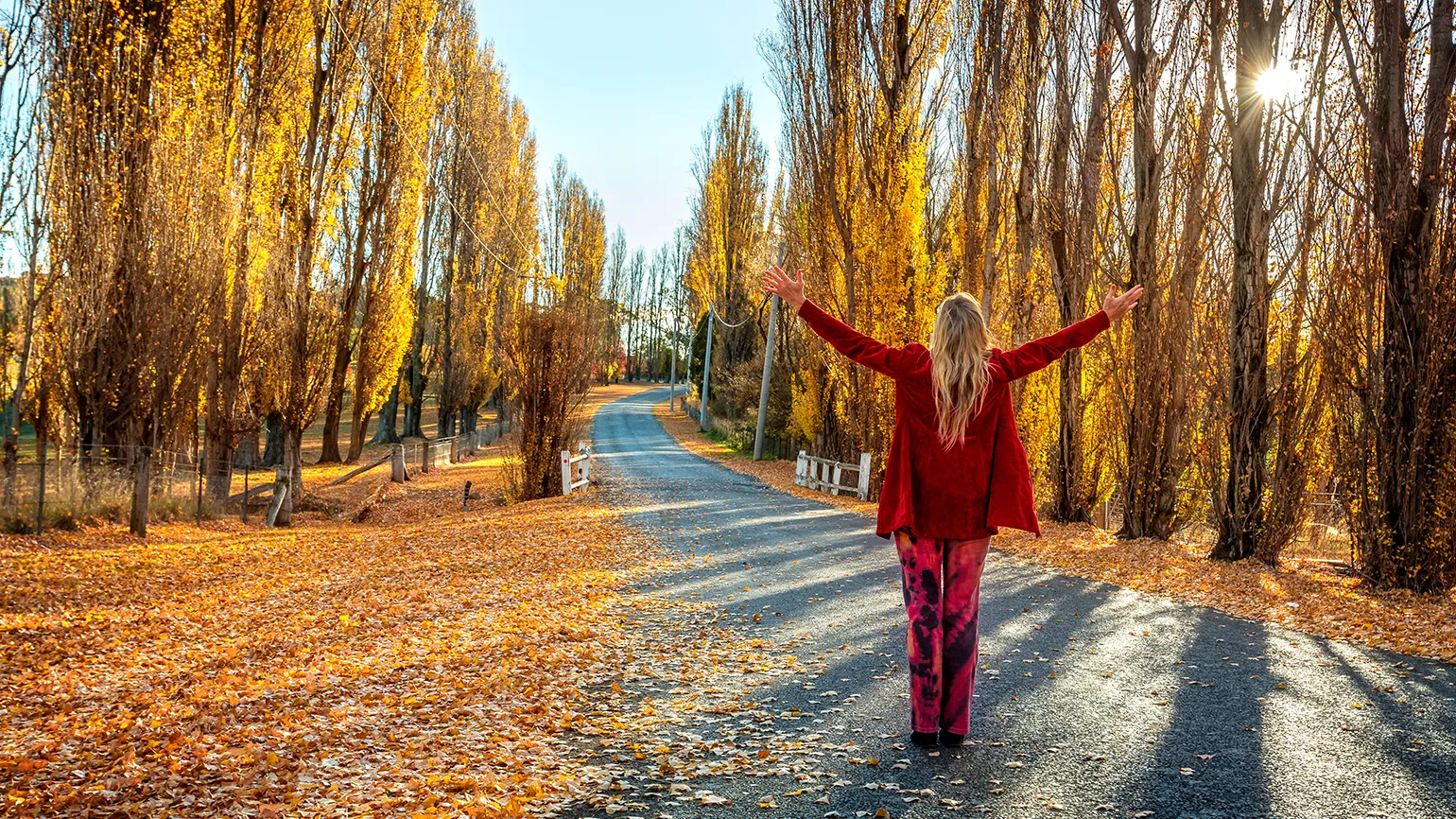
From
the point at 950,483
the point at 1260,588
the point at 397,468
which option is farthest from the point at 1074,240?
the point at 397,468

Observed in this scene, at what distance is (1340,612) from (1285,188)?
202 inches

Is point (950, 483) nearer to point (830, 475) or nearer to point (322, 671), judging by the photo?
point (322, 671)

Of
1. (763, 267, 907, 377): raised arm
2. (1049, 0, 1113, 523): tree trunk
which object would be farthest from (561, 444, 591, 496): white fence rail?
(763, 267, 907, 377): raised arm

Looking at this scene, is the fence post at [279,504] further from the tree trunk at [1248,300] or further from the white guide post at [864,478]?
the tree trunk at [1248,300]

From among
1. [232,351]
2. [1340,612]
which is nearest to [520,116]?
[232,351]

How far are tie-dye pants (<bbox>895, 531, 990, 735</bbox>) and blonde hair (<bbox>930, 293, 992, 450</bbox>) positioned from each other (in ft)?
1.60

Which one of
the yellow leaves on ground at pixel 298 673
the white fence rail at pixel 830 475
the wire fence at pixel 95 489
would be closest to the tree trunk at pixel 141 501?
the wire fence at pixel 95 489

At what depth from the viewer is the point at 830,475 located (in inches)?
838

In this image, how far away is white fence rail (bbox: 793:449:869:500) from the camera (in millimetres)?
19250

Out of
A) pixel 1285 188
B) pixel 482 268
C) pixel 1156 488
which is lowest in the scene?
pixel 1156 488

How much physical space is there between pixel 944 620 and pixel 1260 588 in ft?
20.3

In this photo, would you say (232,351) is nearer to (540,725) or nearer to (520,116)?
(540,725)

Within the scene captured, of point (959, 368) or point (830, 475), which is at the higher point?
point (959, 368)

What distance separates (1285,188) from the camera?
34.5ft
